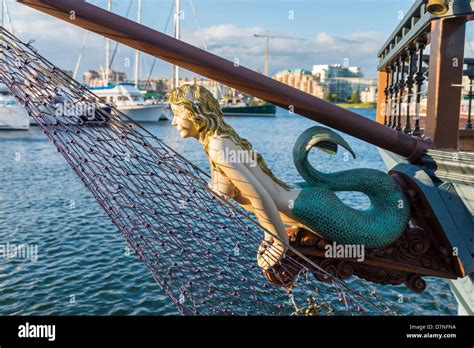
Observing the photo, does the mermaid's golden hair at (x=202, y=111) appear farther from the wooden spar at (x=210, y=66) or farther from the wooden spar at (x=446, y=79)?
the wooden spar at (x=446, y=79)

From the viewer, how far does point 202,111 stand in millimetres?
3383

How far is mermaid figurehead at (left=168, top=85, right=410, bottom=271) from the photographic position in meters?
3.39

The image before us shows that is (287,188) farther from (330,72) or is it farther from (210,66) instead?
(330,72)

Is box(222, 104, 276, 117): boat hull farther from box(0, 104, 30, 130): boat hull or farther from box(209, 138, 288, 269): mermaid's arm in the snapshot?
box(209, 138, 288, 269): mermaid's arm

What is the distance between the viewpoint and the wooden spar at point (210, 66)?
10.5ft

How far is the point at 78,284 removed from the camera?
370 inches

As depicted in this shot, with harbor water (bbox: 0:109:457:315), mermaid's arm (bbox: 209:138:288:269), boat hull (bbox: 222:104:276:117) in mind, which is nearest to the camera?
mermaid's arm (bbox: 209:138:288:269)

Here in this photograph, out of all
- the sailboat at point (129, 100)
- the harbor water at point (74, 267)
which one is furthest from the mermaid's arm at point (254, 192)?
the sailboat at point (129, 100)

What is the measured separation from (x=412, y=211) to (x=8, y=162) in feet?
84.0

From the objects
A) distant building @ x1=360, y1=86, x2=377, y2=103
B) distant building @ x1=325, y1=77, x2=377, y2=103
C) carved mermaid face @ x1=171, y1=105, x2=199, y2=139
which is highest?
distant building @ x1=325, y1=77, x2=377, y2=103

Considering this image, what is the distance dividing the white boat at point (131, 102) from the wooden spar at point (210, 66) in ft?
180

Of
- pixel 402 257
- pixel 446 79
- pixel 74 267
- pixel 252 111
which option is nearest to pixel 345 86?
pixel 252 111

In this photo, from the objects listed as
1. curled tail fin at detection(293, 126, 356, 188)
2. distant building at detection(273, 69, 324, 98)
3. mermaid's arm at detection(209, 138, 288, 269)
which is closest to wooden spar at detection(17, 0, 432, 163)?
curled tail fin at detection(293, 126, 356, 188)
